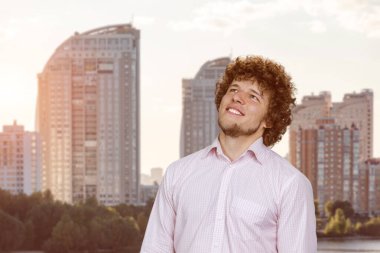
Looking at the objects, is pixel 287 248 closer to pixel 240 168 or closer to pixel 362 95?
pixel 240 168

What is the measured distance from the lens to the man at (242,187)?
975 millimetres

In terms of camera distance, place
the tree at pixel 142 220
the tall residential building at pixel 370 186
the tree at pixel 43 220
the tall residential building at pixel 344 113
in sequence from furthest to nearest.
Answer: the tall residential building at pixel 344 113
the tall residential building at pixel 370 186
the tree at pixel 142 220
the tree at pixel 43 220

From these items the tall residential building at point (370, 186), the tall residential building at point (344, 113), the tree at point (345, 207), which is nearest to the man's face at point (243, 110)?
the tree at point (345, 207)

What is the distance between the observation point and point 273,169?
1001 mm

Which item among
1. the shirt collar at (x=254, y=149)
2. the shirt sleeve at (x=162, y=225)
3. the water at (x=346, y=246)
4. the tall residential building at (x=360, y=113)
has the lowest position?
the water at (x=346, y=246)

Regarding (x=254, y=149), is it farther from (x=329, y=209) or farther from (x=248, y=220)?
(x=329, y=209)

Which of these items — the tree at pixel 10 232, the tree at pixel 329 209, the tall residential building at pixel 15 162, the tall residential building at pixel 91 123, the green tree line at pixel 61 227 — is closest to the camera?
the tree at pixel 10 232

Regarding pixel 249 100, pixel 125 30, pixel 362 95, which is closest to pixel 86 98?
pixel 125 30

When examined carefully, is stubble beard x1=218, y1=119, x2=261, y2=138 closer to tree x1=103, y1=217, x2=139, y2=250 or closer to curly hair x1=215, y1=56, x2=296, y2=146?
curly hair x1=215, y1=56, x2=296, y2=146

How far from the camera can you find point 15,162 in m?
22.2

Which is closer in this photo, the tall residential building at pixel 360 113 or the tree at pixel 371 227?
the tree at pixel 371 227

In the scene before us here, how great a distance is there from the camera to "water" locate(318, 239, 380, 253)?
19.0 m

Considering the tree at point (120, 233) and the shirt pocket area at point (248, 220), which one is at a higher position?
the shirt pocket area at point (248, 220)

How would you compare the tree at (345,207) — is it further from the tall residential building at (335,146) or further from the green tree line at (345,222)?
the tall residential building at (335,146)
